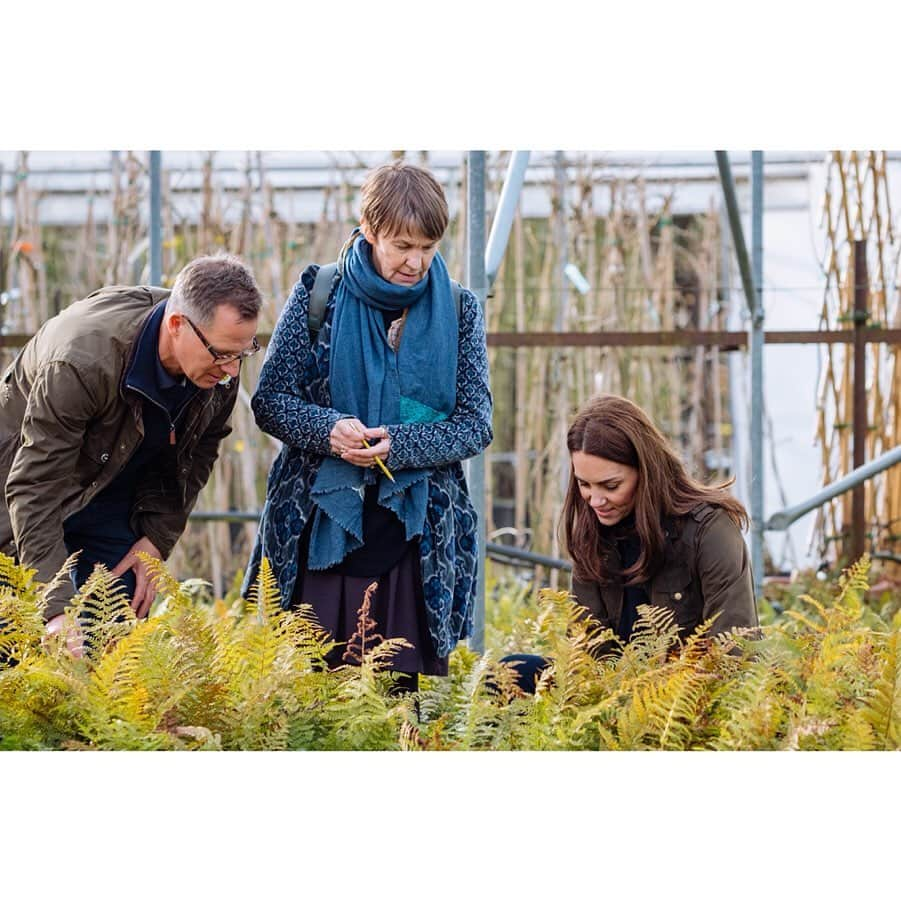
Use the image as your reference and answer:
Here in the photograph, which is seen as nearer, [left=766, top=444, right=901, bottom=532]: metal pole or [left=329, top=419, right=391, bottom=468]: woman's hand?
[left=329, top=419, right=391, bottom=468]: woman's hand

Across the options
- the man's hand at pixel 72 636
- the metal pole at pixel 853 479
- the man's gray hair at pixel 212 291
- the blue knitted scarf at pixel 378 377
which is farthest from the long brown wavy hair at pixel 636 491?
the metal pole at pixel 853 479

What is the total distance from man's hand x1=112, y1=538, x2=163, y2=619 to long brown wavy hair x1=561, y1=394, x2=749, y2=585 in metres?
1.14

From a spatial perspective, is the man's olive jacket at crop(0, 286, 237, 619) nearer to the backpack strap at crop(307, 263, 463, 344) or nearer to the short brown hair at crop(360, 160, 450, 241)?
the backpack strap at crop(307, 263, 463, 344)

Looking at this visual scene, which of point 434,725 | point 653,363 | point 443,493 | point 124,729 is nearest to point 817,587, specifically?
point 653,363

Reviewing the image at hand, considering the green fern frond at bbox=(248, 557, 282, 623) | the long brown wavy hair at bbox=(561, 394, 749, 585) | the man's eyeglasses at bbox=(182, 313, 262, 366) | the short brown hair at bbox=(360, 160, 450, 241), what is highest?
the short brown hair at bbox=(360, 160, 450, 241)

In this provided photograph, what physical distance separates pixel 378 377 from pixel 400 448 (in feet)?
0.67

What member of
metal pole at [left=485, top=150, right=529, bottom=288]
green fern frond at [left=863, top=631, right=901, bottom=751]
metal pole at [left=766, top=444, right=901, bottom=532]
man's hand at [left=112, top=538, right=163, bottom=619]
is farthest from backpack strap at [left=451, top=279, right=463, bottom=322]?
metal pole at [left=766, top=444, right=901, bottom=532]

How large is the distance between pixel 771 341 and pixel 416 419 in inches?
135

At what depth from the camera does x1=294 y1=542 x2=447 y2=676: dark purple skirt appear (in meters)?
3.35

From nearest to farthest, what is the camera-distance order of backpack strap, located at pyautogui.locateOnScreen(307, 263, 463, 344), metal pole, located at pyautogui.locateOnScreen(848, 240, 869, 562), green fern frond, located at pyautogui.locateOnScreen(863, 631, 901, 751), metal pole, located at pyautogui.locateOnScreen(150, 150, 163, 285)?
green fern frond, located at pyautogui.locateOnScreen(863, 631, 901, 751) < backpack strap, located at pyautogui.locateOnScreen(307, 263, 463, 344) < metal pole, located at pyautogui.locateOnScreen(150, 150, 163, 285) < metal pole, located at pyautogui.locateOnScreen(848, 240, 869, 562)

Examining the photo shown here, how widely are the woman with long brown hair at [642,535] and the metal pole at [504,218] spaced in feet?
2.92

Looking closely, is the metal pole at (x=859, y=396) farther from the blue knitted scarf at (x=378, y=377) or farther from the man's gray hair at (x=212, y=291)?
the man's gray hair at (x=212, y=291)

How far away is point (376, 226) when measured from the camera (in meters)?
3.27

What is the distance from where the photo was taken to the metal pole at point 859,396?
6.70 metres
